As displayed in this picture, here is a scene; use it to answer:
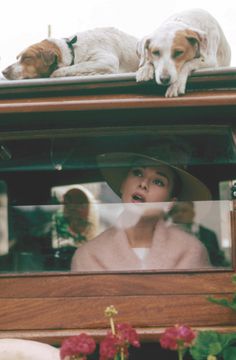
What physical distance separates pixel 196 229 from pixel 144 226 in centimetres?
22

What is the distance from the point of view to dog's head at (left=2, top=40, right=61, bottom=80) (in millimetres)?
2111

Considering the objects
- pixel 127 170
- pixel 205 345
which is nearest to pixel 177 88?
pixel 127 170

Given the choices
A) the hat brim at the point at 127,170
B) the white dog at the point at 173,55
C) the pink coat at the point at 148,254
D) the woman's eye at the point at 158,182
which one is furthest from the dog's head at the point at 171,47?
the pink coat at the point at 148,254

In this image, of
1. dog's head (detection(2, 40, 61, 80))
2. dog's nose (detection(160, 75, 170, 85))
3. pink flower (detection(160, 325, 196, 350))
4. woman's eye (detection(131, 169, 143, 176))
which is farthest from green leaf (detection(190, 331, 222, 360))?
dog's head (detection(2, 40, 61, 80))

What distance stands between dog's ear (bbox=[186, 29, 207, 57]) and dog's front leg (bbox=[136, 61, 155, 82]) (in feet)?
0.54

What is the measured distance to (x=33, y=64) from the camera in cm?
212

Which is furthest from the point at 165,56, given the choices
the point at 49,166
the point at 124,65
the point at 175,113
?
the point at 49,166

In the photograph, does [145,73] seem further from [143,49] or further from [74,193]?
[74,193]

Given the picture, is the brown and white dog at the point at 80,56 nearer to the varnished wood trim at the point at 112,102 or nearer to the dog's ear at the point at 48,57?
the dog's ear at the point at 48,57

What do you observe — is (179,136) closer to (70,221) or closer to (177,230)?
(177,230)

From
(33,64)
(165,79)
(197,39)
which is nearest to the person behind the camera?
(165,79)

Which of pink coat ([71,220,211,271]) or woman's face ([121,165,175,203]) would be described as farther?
woman's face ([121,165,175,203])

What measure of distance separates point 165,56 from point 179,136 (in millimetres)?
260

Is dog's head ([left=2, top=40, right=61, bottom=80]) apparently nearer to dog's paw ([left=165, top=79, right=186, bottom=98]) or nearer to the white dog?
the white dog
